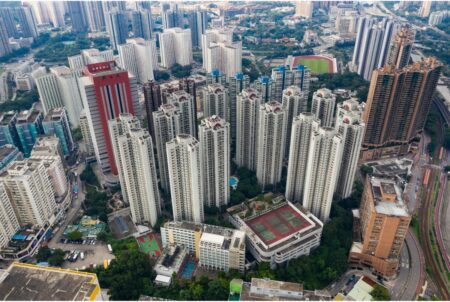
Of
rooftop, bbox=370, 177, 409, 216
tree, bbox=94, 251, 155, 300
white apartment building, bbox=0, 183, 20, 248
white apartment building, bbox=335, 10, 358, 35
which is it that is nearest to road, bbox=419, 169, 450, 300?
→ rooftop, bbox=370, 177, 409, 216

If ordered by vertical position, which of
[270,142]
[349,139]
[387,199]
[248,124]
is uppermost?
[349,139]

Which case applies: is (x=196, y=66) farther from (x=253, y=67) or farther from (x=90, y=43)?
(x=90, y=43)

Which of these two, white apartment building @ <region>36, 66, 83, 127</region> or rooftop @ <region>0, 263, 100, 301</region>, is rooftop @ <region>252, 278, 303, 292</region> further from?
white apartment building @ <region>36, 66, 83, 127</region>

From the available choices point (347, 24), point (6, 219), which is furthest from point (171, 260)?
point (347, 24)

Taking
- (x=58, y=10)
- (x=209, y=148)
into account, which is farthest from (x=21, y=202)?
(x=58, y=10)

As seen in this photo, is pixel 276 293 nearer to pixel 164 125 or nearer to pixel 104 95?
pixel 164 125
